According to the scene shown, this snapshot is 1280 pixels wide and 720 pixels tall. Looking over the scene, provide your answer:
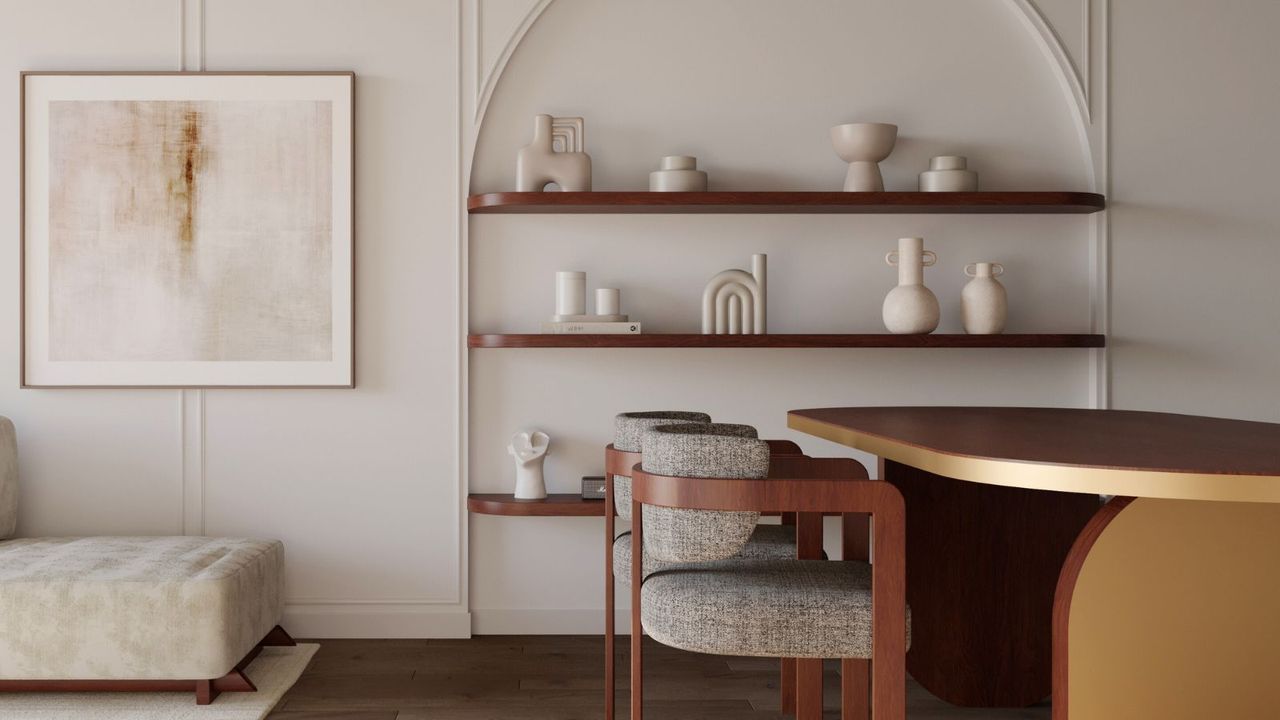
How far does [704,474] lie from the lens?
65.6 inches

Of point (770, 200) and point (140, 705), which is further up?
point (770, 200)

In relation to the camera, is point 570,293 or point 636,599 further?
point 570,293

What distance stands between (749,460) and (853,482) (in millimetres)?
180

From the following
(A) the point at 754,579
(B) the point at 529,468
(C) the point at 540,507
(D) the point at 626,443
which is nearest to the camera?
(A) the point at 754,579

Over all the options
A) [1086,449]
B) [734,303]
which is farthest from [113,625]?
[1086,449]

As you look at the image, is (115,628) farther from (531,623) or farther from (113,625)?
(531,623)

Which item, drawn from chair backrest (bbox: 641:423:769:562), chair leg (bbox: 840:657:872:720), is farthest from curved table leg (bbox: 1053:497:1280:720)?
chair backrest (bbox: 641:423:769:562)

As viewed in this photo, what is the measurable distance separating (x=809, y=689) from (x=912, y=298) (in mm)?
1464

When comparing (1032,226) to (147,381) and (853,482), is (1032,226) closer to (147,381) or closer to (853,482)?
(853,482)

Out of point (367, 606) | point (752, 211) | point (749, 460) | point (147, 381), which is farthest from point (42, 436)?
point (749, 460)

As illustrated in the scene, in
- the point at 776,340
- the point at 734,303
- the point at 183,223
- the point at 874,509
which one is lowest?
the point at 874,509

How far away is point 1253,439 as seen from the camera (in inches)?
69.1

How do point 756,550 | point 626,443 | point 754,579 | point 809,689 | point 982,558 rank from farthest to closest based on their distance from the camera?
point 982,558 < point 756,550 < point 626,443 < point 809,689 < point 754,579

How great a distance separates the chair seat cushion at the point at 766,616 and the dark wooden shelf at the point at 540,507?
133 cm
